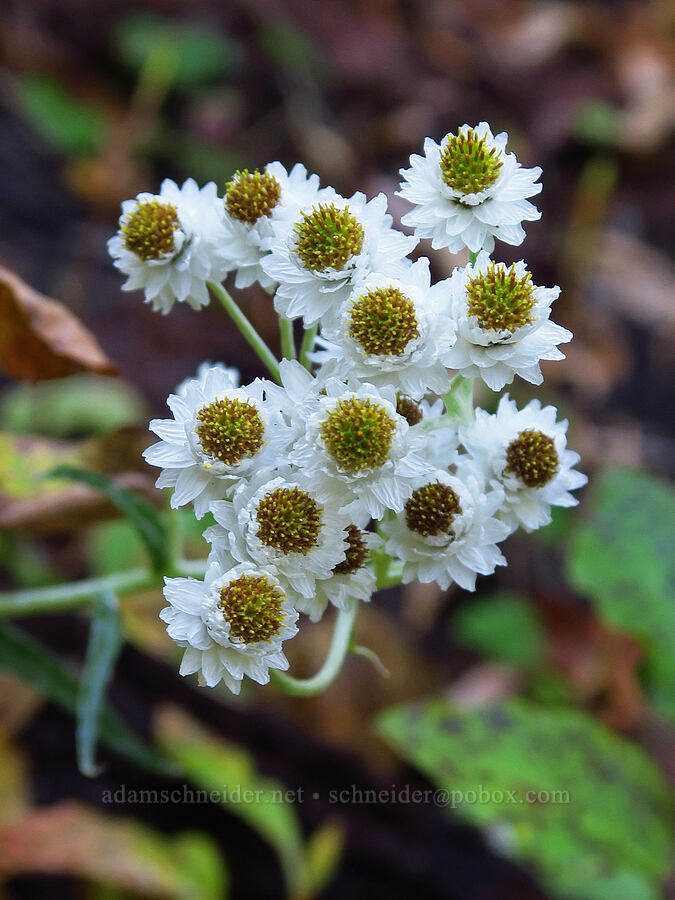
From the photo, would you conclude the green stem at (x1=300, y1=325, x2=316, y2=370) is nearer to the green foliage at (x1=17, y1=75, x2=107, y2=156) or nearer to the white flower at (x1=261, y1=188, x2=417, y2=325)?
the white flower at (x1=261, y1=188, x2=417, y2=325)

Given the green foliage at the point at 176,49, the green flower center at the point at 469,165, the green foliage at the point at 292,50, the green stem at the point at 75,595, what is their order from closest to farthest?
the green flower center at the point at 469,165, the green stem at the point at 75,595, the green foliage at the point at 176,49, the green foliage at the point at 292,50

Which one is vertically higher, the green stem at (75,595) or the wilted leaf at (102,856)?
the green stem at (75,595)

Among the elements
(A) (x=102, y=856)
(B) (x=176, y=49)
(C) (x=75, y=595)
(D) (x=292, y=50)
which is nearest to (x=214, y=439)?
(C) (x=75, y=595)

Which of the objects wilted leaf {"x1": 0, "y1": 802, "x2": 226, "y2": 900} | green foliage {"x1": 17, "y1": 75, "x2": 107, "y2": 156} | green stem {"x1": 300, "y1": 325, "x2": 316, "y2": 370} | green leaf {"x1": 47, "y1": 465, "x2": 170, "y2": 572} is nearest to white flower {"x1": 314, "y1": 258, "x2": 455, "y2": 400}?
green stem {"x1": 300, "y1": 325, "x2": 316, "y2": 370}

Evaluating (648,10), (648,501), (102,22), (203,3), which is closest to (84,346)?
(648,501)

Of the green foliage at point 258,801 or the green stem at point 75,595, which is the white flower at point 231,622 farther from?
the green foliage at point 258,801

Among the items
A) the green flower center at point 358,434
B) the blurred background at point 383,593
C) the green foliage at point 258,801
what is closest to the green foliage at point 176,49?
the blurred background at point 383,593

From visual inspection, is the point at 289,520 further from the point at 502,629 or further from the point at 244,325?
the point at 502,629

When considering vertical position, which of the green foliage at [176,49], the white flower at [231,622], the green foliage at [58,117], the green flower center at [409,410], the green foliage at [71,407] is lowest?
the white flower at [231,622]
